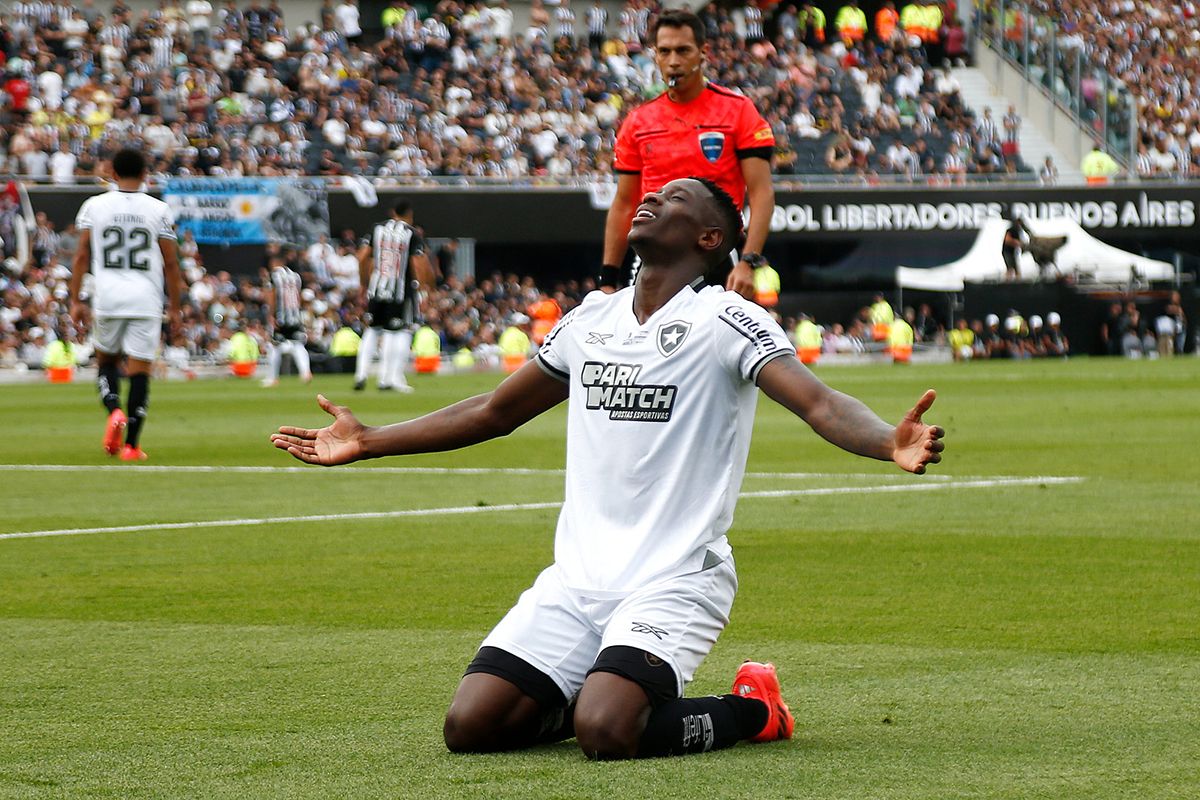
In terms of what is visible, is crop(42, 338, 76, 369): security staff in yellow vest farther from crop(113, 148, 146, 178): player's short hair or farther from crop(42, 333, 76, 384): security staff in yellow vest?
A: crop(113, 148, 146, 178): player's short hair

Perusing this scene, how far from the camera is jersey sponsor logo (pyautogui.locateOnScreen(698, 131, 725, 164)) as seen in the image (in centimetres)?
1023

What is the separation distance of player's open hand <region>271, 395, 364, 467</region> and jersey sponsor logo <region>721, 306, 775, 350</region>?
3.58 ft

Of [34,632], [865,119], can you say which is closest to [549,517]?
[34,632]

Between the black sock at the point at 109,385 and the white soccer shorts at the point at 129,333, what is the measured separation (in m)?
0.19

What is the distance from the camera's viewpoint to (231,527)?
990 centimetres

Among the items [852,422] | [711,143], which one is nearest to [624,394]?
[852,422]

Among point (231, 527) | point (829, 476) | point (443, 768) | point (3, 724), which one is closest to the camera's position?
point (443, 768)

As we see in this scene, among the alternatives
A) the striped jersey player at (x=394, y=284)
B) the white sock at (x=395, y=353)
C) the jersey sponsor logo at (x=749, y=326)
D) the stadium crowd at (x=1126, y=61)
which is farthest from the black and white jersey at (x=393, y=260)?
the stadium crowd at (x=1126, y=61)

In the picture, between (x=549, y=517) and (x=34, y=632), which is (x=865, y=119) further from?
(x=34, y=632)

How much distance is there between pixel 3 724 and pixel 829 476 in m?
8.42

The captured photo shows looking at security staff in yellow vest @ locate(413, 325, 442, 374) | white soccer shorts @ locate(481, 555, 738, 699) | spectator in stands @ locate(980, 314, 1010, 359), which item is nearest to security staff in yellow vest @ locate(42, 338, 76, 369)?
security staff in yellow vest @ locate(413, 325, 442, 374)

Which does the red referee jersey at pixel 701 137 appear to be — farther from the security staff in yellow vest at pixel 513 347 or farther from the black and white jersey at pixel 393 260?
the security staff in yellow vest at pixel 513 347

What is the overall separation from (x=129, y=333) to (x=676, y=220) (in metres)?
10.4

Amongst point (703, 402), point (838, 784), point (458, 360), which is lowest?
point (458, 360)
